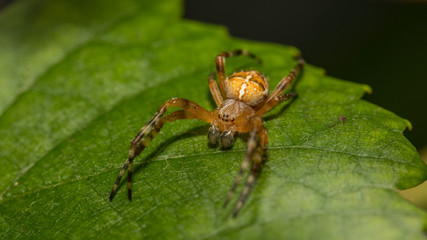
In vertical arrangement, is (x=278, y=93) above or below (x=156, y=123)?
above

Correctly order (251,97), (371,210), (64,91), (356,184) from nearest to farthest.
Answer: (371,210) < (356,184) < (251,97) < (64,91)

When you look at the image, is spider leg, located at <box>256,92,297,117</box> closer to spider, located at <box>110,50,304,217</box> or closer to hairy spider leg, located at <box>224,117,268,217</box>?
spider, located at <box>110,50,304,217</box>

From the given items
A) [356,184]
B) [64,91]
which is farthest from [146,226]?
[64,91]

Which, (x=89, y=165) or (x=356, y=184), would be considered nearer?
(x=356, y=184)

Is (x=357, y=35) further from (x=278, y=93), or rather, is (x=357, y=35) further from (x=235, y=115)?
(x=235, y=115)

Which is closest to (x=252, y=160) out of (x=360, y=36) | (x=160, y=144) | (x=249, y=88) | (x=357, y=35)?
(x=160, y=144)

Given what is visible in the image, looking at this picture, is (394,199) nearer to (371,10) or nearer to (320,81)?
(320,81)

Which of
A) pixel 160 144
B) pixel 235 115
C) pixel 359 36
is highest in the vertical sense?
pixel 359 36
